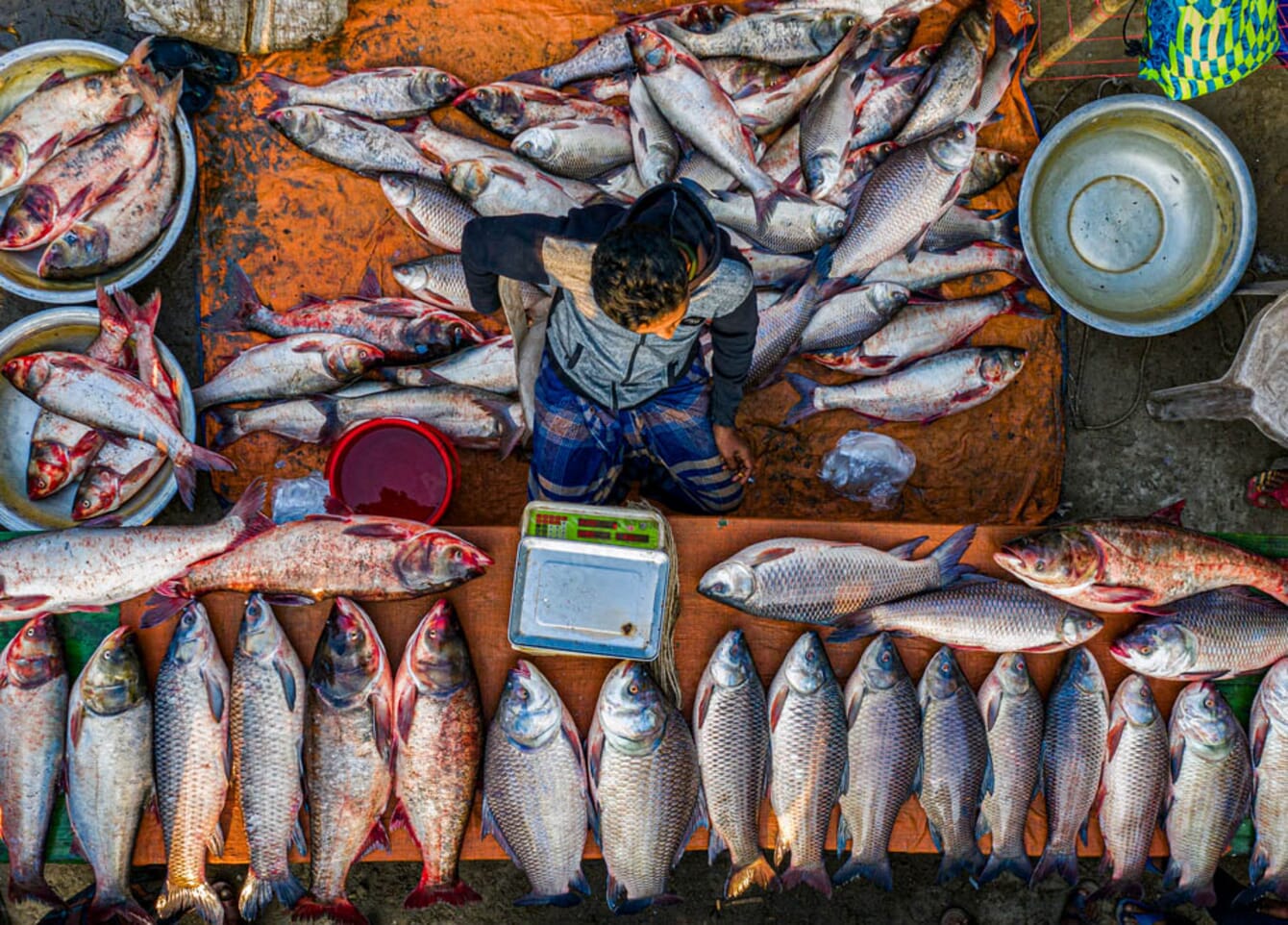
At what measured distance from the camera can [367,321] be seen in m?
3.42

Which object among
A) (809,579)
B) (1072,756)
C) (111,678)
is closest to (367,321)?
(111,678)

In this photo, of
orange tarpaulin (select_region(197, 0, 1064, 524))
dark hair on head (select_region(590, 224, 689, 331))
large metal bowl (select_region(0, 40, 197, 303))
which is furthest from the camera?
orange tarpaulin (select_region(197, 0, 1064, 524))

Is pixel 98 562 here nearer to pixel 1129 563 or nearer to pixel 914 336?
pixel 914 336

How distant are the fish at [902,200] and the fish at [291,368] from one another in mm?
2088

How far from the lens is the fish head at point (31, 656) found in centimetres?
282

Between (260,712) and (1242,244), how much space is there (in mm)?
4428

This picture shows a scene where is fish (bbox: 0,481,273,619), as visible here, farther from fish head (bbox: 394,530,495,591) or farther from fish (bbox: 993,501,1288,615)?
fish (bbox: 993,501,1288,615)

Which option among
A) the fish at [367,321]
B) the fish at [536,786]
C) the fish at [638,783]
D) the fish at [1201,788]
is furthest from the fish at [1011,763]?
the fish at [367,321]

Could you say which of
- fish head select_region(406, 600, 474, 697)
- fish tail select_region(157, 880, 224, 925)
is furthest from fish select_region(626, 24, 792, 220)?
fish tail select_region(157, 880, 224, 925)

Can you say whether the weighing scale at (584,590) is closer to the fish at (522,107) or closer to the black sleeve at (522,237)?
the black sleeve at (522,237)

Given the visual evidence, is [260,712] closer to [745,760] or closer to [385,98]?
[745,760]

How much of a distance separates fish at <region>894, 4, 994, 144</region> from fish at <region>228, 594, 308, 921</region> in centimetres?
338

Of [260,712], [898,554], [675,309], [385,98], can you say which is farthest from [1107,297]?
[260,712]

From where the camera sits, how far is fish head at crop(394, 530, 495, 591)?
2.75 metres
